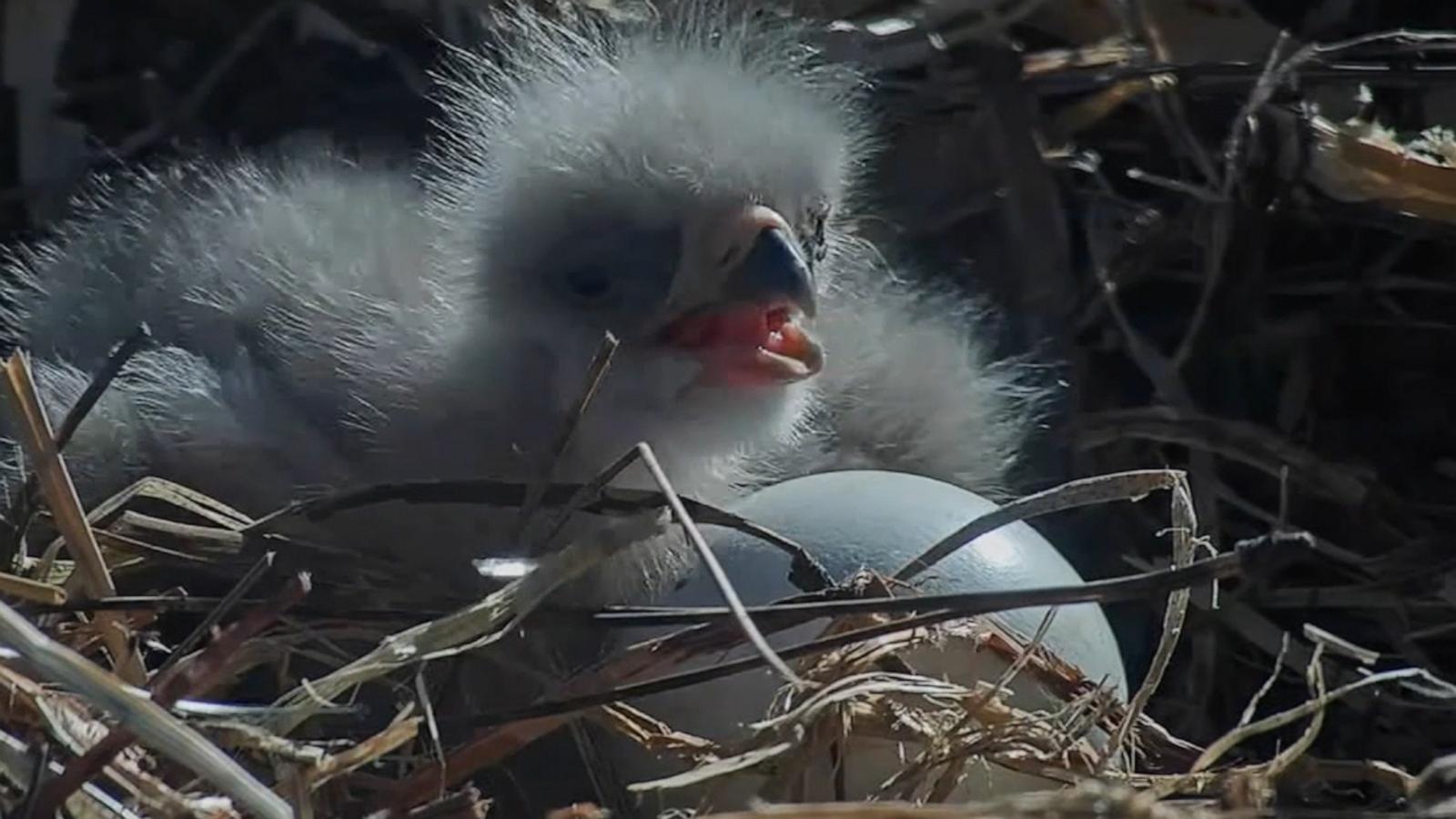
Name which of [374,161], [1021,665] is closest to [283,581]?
[1021,665]

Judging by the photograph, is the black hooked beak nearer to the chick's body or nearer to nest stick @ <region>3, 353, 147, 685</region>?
the chick's body

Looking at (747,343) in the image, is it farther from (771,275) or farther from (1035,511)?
(1035,511)

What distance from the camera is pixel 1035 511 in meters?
1.59

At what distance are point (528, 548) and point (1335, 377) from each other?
1.00 meters

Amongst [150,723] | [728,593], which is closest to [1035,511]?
[728,593]

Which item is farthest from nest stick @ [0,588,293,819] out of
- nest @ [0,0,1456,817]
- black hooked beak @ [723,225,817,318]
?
black hooked beak @ [723,225,817,318]

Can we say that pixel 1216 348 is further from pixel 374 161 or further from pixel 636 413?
pixel 374 161

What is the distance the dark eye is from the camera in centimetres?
191

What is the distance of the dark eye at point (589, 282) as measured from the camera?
1.91m

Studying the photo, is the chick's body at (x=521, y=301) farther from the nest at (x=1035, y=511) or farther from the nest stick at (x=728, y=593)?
the nest stick at (x=728, y=593)

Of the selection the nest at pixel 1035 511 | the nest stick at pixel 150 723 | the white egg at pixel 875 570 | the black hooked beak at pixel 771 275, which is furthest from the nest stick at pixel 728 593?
the black hooked beak at pixel 771 275

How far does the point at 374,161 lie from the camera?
7.83ft

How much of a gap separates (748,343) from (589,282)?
16 centimetres

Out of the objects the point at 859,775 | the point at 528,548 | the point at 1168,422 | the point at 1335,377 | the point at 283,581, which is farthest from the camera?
the point at 1335,377
